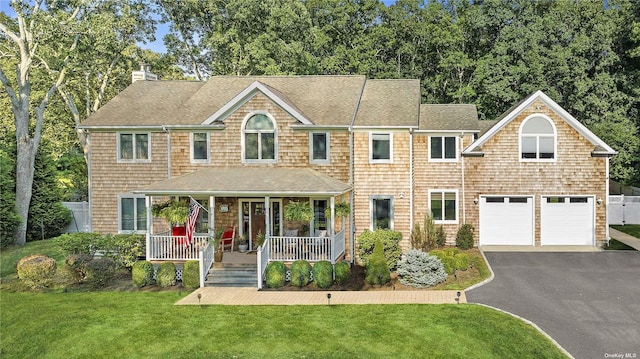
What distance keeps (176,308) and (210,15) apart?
31.5 metres

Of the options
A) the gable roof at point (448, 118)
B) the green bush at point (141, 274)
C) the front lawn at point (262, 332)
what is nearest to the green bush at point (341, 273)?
the front lawn at point (262, 332)

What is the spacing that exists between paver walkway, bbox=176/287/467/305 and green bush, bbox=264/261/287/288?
0.45 metres

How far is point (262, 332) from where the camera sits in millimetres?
13117

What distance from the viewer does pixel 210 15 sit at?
41.3 m

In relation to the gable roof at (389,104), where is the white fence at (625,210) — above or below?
below

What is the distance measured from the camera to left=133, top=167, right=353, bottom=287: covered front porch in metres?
18.5

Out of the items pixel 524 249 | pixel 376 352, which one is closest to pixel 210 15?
pixel 524 249

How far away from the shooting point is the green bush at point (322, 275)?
17422mm

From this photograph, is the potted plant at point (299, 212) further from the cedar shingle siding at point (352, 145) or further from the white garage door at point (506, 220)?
the white garage door at point (506, 220)

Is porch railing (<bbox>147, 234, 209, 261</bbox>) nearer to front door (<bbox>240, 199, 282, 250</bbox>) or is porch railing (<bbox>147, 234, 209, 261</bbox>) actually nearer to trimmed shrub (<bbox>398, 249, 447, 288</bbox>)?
front door (<bbox>240, 199, 282, 250</bbox>)

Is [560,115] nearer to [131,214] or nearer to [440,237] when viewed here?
[440,237]

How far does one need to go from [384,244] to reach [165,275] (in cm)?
815

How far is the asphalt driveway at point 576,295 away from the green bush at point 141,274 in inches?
434

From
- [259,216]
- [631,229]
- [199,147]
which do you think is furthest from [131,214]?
[631,229]
